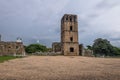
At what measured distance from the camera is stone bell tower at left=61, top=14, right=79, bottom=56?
49.4m

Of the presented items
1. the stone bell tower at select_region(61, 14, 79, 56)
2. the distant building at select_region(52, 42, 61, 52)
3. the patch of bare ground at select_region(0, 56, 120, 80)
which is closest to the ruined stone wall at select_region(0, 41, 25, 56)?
the stone bell tower at select_region(61, 14, 79, 56)

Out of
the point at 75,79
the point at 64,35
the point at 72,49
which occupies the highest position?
the point at 64,35

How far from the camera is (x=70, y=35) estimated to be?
4994 cm

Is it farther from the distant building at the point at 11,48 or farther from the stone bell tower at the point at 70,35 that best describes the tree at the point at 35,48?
the distant building at the point at 11,48

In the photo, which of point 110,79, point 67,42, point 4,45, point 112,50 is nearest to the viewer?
point 110,79

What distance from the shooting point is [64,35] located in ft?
162

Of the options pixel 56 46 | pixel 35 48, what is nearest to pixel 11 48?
pixel 56 46

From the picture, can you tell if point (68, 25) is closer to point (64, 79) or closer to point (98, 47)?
point (98, 47)

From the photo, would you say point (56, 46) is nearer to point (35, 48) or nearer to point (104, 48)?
point (104, 48)

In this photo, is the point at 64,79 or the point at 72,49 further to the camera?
the point at 72,49

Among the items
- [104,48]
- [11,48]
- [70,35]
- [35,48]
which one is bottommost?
[11,48]

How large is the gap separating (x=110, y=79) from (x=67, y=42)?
41301 millimetres

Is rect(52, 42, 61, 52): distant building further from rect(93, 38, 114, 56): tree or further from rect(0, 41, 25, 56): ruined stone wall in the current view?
rect(93, 38, 114, 56): tree

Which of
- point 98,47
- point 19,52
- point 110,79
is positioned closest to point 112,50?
point 98,47
